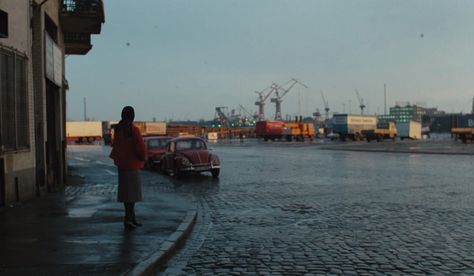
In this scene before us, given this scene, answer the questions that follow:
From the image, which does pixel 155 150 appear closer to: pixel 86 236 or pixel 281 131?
pixel 86 236

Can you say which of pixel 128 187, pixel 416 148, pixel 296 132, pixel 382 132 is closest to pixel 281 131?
pixel 296 132

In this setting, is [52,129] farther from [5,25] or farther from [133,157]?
[133,157]

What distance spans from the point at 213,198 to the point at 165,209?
3014 millimetres

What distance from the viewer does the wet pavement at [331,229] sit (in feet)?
23.2

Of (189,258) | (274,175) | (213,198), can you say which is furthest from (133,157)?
(274,175)

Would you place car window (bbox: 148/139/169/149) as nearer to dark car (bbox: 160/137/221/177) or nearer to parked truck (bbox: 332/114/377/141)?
dark car (bbox: 160/137/221/177)

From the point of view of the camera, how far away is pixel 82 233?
8719 millimetres

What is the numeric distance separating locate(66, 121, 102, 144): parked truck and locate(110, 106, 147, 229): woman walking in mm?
81007

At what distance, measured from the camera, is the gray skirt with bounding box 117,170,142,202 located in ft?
30.0

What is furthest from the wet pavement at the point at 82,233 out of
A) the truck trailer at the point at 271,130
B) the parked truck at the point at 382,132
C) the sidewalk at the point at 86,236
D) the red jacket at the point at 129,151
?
the truck trailer at the point at 271,130

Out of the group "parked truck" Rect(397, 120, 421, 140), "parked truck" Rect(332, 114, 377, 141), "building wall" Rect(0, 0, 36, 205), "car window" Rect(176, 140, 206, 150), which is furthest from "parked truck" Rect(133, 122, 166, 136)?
"building wall" Rect(0, 0, 36, 205)

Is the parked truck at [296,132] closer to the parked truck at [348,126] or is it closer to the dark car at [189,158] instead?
the parked truck at [348,126]

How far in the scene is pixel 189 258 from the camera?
7.61 meters

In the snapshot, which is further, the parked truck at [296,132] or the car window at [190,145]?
the parked truck at [296,132]
